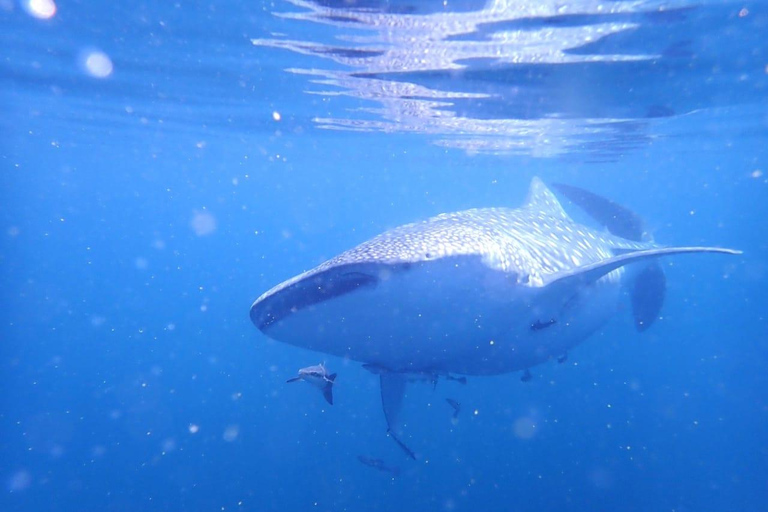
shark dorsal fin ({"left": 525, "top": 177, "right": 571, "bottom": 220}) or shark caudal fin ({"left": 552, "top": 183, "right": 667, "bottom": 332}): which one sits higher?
shark dorsal fin ({"left": 525, "top": 177, "right": 571, "bottom": 220})

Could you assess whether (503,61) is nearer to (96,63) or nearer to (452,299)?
(452,299)

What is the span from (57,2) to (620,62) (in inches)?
502

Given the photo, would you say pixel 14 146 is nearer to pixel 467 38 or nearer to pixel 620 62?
pixel 467 38

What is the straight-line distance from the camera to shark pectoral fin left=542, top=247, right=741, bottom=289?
14.3ft

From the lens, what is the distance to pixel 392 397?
19.5ft

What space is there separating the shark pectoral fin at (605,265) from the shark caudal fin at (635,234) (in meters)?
Result: 5.58

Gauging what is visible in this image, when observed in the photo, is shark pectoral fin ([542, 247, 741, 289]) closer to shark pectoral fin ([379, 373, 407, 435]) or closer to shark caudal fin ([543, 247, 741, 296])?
shark caudal fin ([543, 247, 741, 296])

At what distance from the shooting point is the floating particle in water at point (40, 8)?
9.97 m

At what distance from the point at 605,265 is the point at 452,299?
5.37ft

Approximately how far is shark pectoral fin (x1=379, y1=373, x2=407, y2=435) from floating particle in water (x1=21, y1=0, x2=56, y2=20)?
10.5 m

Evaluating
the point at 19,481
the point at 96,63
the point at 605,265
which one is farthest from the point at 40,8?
the point at 19,481

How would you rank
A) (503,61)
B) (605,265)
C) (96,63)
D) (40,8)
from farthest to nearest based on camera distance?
(96,63), (503,61), (40,8), (605,265)

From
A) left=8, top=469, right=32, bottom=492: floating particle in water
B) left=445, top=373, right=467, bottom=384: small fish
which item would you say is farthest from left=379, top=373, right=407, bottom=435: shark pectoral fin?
left=8, top=469, right=32, bottom=492: floating particle in water

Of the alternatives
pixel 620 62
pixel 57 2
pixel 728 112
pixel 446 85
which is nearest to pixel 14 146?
pixel 57 2
